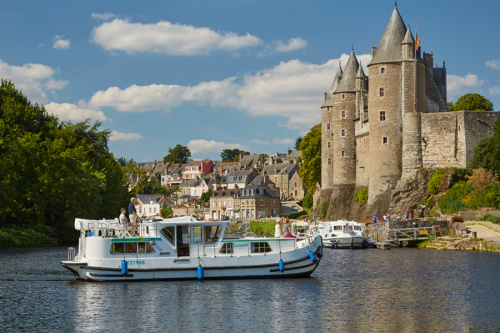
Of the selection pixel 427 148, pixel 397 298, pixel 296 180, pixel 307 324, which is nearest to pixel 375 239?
pixel 427 148

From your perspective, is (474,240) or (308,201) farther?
(308,201)

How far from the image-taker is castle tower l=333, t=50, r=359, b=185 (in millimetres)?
75125

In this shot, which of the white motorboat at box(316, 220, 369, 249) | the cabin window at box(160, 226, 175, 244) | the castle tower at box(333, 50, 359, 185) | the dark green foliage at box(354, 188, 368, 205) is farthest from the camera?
the castle tower at box(333, 50, 359, 185)

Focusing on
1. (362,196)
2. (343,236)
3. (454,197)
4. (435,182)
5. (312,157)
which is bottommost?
(343,236)

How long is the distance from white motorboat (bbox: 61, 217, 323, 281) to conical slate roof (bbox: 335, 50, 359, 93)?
4820 cm

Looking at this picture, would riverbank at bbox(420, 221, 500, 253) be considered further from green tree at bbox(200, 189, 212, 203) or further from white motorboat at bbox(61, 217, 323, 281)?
green tree at bbox(200, 189, 212, 203)

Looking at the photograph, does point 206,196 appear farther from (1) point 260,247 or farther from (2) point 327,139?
(1) point 260,247

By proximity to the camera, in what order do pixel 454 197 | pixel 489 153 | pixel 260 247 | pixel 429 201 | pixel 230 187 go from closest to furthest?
pixel 260 247, pixel 454 197, pixel 489 153, pixel 429 201, pixel 230 187

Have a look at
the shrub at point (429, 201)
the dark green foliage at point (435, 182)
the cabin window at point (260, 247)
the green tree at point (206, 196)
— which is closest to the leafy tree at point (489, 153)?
the dark green foliage at point (435, 182)

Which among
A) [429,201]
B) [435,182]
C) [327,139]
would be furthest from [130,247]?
[327,139]

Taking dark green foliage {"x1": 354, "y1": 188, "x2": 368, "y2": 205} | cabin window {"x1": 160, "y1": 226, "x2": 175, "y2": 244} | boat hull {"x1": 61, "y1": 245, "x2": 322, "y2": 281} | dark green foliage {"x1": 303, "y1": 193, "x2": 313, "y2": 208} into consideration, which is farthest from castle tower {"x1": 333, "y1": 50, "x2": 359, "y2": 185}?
cabin window {"x1": 160, "y1": 226, "x2": 175, "y2": 244}

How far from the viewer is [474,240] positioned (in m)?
42.5

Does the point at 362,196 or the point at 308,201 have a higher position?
the point at 308,201

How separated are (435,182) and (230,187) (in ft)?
329
